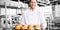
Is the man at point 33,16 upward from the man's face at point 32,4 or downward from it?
downward

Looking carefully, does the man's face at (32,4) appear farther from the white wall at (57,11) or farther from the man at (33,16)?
the white wall at (57,11)

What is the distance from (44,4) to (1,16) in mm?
278

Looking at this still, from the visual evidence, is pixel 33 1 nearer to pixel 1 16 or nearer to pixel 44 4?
pixel 44 4

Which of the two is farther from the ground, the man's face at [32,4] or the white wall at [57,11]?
the man's face at [32,4]

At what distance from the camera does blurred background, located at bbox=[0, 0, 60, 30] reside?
40.1 inches

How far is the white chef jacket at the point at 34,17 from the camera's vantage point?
1.02m

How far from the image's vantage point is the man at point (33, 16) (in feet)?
3.35

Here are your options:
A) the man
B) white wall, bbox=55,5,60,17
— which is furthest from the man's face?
white wall, bbox=55,5,60,17

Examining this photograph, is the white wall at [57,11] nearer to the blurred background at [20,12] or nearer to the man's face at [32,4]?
the blurred background at [20,12]

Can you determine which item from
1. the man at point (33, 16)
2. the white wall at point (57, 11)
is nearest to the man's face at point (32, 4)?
the man at point (33, 16)

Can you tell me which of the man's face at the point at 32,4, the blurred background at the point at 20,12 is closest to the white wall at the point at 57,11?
the blurred background at the point at 20,12

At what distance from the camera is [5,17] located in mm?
1017

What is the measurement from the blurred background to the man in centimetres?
2

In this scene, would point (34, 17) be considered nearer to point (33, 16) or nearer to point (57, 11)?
point (33, 16)
